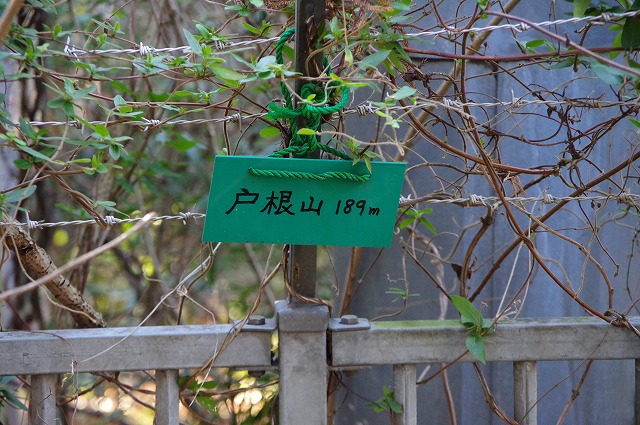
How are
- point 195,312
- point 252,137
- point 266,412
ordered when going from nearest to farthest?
point 266,412
point 252,137
point 195,312

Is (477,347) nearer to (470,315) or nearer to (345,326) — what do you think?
(470,315)

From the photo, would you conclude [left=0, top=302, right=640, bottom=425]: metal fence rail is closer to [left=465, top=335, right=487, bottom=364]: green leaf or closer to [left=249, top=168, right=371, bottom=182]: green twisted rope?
[left=465, top=335, right=487, bottom=364]: green leaf

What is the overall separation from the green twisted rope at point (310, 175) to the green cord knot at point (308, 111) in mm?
43

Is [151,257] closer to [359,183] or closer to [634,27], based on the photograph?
[359,183]

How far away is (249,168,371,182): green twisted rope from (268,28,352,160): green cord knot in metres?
0.04

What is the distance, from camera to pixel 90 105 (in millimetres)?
2510

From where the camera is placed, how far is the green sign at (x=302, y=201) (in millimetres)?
952

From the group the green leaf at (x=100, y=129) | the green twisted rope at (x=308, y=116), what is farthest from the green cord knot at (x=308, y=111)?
the green leaf at (x=100, y=129)

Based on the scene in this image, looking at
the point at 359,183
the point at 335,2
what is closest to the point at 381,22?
the point at 335,2

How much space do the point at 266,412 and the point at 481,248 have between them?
77cm

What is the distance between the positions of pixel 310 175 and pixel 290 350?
34 centimetres

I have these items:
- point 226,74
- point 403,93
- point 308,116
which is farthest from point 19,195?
point 403,93

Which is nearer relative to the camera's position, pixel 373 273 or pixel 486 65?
pixel 486 65

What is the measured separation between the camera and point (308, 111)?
3.16 ft
